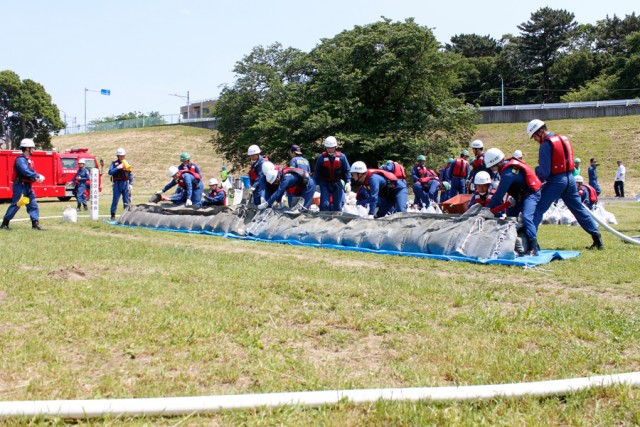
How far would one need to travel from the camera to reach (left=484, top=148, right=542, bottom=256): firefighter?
8977 millimetres

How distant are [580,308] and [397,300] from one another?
5.42ft

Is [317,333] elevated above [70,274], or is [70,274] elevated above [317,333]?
[70,274]

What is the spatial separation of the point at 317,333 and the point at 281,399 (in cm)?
151

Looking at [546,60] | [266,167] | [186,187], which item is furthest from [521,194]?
[546,60]

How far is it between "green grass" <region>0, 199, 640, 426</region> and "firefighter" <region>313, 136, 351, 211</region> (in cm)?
544

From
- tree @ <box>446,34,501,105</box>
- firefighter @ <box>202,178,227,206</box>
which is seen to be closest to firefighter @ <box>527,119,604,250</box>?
firefighter @ <box>202,178,227,206</box>

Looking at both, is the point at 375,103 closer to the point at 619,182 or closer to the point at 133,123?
the point at 619,182

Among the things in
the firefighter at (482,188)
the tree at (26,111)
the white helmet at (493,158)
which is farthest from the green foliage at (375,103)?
the tree at (26,111)

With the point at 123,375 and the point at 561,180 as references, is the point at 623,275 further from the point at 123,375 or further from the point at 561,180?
the point at 123,375

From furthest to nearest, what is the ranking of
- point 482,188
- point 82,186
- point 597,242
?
point 82,186, point 482,188, point 597,242

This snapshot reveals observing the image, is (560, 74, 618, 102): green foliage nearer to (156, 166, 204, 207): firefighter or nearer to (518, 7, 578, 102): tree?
(518, 7, 578, 102): tree

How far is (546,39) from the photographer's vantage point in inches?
2650

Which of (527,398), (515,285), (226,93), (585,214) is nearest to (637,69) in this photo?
(226,93)

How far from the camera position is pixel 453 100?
119 ft
